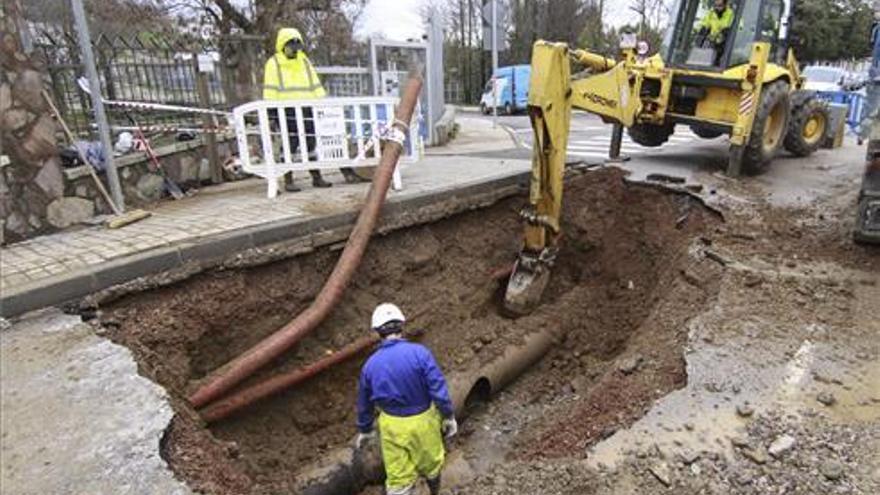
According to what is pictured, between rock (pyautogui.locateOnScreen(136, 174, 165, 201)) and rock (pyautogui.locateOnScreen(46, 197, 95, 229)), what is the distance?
31.9 inches

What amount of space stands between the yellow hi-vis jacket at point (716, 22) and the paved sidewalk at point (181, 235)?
3.46 metres

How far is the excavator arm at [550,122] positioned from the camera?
18.9 feet

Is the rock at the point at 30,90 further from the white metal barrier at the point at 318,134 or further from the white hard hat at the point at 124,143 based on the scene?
the white metal barrier at the point at 318,134

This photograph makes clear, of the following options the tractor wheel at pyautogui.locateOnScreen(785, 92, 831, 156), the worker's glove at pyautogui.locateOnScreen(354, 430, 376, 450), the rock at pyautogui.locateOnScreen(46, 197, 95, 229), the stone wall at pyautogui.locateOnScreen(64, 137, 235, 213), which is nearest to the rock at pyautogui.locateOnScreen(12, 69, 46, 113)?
the stone wall at pyautogui.locateOnScreen(64, 137, 235, 213)

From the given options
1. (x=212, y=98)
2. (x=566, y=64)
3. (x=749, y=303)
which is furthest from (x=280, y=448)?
(x=212, y=98)

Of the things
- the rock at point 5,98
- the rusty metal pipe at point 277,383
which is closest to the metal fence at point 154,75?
the rock at point 5,98

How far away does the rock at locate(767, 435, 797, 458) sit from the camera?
325 cm

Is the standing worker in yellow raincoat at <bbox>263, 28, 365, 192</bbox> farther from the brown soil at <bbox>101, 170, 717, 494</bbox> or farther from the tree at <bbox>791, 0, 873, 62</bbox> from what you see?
the tree at <bbox>791, 0, 873, 62</bbox>

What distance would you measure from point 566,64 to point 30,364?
5.04 metres

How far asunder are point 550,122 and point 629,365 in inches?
102

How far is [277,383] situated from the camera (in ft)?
15.5

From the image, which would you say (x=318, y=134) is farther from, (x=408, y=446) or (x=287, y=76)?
(x=408, y=446)

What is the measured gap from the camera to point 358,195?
6.70m

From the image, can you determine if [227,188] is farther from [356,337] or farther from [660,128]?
[660,128]
